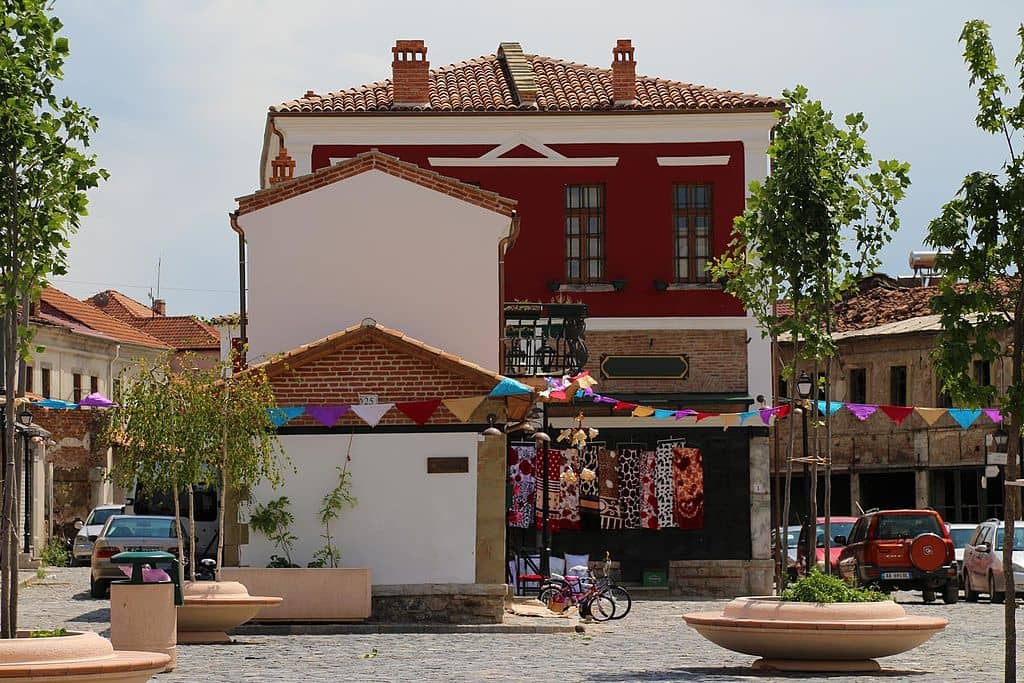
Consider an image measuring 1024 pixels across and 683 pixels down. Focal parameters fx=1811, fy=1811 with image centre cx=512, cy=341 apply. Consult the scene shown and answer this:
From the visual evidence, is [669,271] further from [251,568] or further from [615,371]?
[251,568]

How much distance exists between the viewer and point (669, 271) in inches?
1328

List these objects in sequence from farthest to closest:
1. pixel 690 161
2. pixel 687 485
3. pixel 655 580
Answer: pixel 690 161
pixel 687 485
pixel 655 580

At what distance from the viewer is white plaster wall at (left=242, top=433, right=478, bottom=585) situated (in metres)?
23.2

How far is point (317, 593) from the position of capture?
22453mm

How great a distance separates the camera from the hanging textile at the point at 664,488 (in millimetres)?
33125

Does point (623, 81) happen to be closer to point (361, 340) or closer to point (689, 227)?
point (689, 227)

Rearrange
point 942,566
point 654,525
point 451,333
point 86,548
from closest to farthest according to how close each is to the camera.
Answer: point 451,333, point 942,566, point 654,525, point 86,548

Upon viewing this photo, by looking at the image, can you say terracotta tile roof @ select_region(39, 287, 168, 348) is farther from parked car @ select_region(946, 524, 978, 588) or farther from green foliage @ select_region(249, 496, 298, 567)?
green foliage @ select_region(249, 496, 298, 567)

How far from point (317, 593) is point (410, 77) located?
14.7 meters

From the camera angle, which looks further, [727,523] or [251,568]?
[727,523]

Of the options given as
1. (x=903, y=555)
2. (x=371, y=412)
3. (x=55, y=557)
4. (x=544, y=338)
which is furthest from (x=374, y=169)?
(x=55, y=557)

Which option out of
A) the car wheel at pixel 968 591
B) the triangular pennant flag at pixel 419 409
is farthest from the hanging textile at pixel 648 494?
the triangular pennant flag at pixel 419 409

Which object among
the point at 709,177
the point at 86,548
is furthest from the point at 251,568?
the point at 86,548

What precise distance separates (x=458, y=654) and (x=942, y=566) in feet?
48.4
